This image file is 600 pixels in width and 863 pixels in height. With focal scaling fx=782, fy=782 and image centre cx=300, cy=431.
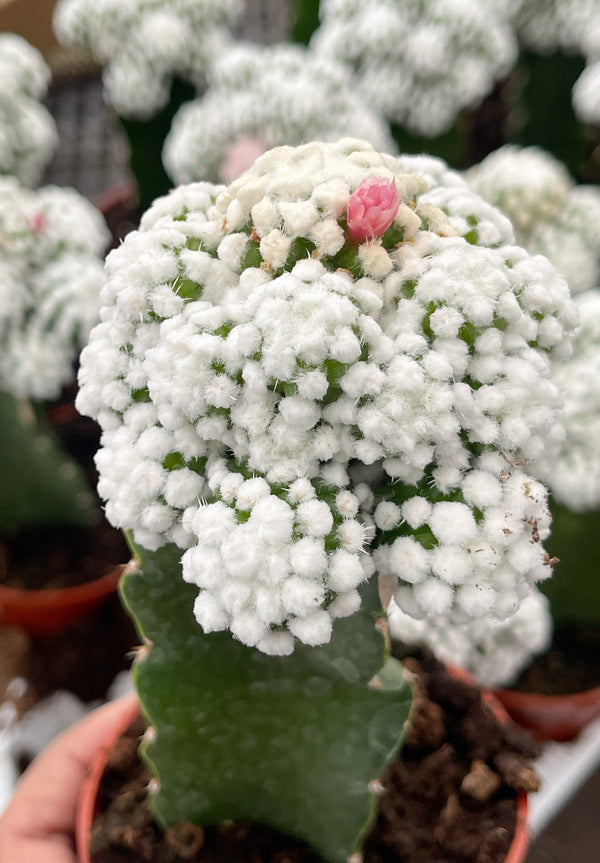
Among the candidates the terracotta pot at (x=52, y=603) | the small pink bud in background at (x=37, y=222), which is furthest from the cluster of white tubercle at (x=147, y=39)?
the terracotta pot at (x=52, y=603)

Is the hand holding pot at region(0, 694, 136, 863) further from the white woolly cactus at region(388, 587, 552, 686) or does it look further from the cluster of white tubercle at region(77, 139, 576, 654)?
the cluster of white tubercle at region(77, 139, 576, 654)

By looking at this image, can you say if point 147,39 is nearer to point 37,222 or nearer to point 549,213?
point 37,222

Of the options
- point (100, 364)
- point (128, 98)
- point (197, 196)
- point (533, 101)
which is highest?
point (533, 101)

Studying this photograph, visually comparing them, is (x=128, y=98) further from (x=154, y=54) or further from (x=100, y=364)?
(x=100, y=364)

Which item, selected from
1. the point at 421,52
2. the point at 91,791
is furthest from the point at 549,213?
the point at 91,791

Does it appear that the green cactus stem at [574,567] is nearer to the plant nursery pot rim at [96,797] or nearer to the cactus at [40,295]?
the plant nursery pot rim at [96,797]

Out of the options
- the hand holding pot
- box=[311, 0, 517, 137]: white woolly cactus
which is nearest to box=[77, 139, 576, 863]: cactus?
the hand holding pot

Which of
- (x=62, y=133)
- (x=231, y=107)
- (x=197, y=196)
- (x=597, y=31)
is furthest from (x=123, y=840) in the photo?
(x=62, y=133)

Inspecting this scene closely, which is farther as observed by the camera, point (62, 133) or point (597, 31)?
point (62, 133)
